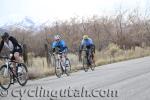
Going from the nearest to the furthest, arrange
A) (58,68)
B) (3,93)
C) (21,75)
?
(3,93) < (21,75) < (58,68)

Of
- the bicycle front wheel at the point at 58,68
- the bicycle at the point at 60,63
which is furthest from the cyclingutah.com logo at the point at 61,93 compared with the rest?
the bicycle at the point at 60,63

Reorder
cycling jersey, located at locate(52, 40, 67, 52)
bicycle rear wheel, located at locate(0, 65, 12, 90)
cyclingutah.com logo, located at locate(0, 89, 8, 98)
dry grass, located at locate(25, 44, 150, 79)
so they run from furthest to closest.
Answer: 1. dry grass, located at locate(25, 44, 150, 79)
2. cycling jersey, located at locate(52, 40, 67, 52)
3. bicycle rear wheel, located at locate(0, 65, 12, 90)
4. cyclingutah.com logo, located at locate(0, 89, 8, 98)

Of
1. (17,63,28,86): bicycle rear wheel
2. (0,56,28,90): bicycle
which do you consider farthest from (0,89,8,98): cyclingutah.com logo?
(17,63,28,86): bicycle rear wheel

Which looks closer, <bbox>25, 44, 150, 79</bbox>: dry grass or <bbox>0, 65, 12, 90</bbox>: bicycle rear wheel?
<bbox>0, 65, 12, 90</bbox>: bicycle rear wheel

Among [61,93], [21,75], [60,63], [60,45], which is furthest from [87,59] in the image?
[61,93]

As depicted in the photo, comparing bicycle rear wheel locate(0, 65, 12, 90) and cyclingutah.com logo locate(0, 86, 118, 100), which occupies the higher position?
bicycle rear wheel locate(0, 65, 12, 90)

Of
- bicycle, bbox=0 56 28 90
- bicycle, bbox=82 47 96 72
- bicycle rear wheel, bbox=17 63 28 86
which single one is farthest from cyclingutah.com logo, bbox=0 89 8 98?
bicycle, bbox=82 47 96 72

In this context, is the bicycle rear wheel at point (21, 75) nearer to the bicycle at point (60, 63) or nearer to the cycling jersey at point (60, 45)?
the cycling jersey at point (60, 45)

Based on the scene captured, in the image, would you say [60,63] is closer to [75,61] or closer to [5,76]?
[5,76]

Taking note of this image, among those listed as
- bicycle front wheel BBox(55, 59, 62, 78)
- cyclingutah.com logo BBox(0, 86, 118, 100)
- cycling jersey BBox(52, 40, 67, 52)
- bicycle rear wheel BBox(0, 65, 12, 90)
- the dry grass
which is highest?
cycling jersey BBox(52, 40, 67, 52)

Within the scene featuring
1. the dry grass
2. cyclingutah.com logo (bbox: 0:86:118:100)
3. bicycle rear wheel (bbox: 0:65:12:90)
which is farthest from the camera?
the dry grass

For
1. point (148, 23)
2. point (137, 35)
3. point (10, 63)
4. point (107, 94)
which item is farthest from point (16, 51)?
point (148, 23)

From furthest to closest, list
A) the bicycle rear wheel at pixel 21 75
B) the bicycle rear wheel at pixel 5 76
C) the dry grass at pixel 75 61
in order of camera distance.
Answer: the dry grass at pixel 75 61
the bicycle rear wheel at pixel 21 75
the bicycle rear wheel at pixel 5 76

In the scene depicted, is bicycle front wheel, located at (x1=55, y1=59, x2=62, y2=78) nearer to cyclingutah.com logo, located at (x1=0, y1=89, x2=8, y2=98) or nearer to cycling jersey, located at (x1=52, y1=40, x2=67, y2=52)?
cycling jersey, located at (x1=52, y1=40, x2=67, y2=52)
